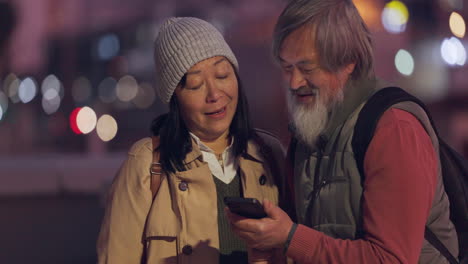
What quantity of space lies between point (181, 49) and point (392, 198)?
4.08ft

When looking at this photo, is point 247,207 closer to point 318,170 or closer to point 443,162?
point 318,170

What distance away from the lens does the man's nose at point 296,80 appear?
2.90 m

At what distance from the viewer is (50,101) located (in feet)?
128

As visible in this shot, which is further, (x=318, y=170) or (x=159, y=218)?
(x=159, y=218)

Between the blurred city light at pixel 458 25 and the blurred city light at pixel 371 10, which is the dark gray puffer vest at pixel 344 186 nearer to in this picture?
the blurred city light at pixel 458 25

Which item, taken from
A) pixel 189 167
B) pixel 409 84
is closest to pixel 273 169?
pixel 189 167

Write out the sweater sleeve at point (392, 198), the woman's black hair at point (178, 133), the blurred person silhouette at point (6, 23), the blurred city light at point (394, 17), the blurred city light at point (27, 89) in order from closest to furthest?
the sweater sleeve at point (392, 198), the woman's black hair at point (178, 133), the blurred city light at point (394, 17), the blurred person silhouette at point (6, 23), the blurred city light at point (27, 89)

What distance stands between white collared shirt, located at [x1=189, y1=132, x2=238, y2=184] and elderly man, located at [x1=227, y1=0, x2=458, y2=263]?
1.76ft

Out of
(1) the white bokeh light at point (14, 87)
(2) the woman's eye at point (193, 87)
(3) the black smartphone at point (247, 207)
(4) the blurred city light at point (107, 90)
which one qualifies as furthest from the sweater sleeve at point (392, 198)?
(1) the white bokeh light at point (14, 87)

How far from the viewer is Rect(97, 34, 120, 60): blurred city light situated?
113ft

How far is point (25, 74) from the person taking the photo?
1766 inches

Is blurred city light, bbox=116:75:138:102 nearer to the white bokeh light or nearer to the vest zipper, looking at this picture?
the white bokeh light

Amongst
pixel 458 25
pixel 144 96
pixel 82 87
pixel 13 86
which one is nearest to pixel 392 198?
pixel 458 25

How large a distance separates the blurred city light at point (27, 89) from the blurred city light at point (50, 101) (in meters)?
0.67
